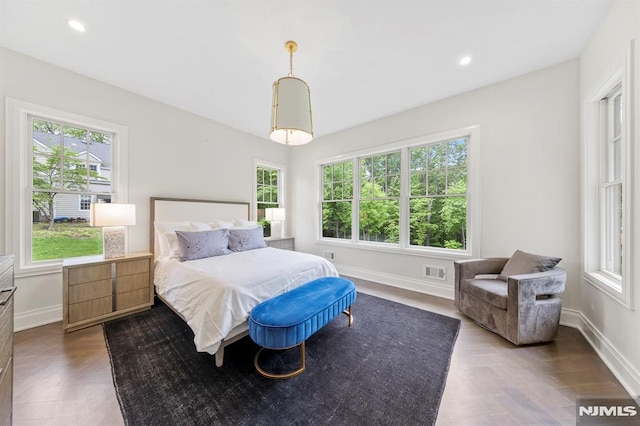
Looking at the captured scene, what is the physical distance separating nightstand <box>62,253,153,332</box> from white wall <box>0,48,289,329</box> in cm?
53

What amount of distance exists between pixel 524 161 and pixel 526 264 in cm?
122

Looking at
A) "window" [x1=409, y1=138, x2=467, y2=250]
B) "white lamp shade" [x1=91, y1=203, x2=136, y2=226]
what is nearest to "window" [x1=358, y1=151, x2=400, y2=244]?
"window" [x1=409, y1=138, x2=467, y2=250]

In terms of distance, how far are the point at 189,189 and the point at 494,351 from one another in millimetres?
4276

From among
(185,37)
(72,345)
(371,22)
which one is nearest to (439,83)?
(371,22)

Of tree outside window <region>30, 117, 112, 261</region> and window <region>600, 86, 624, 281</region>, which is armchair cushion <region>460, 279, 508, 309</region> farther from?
tree outside window <region>30, 117, 112, 261</region>

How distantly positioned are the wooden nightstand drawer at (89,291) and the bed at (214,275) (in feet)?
1.51

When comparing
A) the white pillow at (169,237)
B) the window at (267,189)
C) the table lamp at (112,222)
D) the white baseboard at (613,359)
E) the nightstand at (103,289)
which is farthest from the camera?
the window at (267,189)

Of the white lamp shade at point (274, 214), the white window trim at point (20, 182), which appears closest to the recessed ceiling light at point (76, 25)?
the white window trim at point (20, 182)

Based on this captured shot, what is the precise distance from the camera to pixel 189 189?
11.8ft

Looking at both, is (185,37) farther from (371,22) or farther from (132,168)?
(132,168)

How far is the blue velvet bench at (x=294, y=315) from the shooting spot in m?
1.59

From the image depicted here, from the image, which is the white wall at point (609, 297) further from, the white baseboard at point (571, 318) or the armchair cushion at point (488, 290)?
the armchair cushion at point (488, 290)

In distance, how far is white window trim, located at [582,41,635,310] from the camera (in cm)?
162

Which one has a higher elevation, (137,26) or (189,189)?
(137,26)
